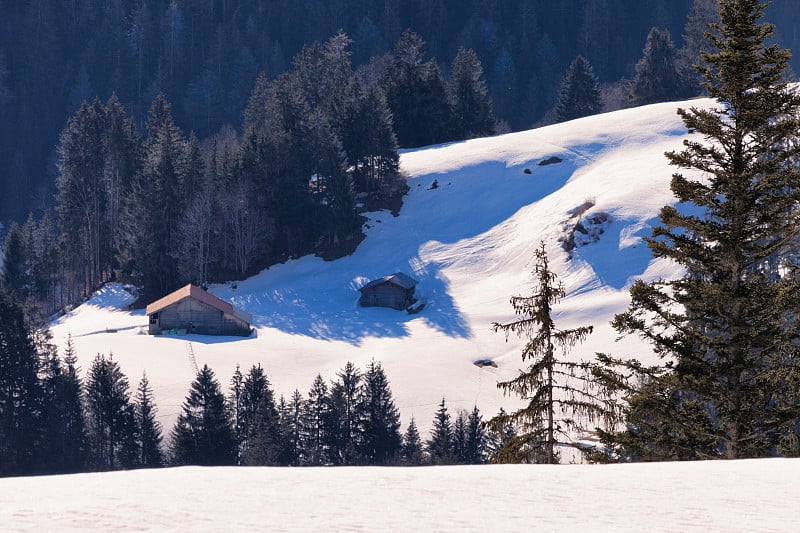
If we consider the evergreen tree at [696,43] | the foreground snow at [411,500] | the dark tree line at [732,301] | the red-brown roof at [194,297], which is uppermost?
the evergreen tree at [696,43]

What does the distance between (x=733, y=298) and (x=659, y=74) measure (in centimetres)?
8042

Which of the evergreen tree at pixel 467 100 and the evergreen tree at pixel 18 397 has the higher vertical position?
the evergreen tree at pixel 467 100

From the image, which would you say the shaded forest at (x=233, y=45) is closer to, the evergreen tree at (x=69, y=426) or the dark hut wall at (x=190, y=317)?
the dark hut wall at (x=190, y=317)

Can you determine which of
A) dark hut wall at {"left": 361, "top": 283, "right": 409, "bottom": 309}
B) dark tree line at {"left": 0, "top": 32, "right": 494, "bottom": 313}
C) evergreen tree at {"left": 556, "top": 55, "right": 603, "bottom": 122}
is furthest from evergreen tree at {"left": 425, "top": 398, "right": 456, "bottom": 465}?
evergreen tree at {"left": 556, "top": 55, "right": 603, "bottom": 122}

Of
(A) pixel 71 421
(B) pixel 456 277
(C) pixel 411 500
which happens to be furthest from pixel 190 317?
(C) pixel 411 500

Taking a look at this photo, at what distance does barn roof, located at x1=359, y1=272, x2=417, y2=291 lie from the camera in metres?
64.2

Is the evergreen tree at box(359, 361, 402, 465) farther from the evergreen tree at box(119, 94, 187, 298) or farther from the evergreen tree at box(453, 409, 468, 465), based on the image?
the evergreen tree at box(119, 94, 187, 298)

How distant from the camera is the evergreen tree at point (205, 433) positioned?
4047 centimetres

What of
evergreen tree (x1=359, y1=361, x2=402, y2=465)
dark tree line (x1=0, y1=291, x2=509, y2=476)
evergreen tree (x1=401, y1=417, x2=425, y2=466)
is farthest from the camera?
evergreen tree (x1=359, y1=361, x2=402, y2=465)

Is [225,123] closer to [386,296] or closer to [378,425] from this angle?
[386,296]

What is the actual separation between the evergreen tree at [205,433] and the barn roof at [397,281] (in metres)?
23.4

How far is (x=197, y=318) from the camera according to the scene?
59.5 meters

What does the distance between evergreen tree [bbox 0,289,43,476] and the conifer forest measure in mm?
127

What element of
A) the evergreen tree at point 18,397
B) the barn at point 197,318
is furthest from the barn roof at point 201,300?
the evergreen tree at point 18,397
